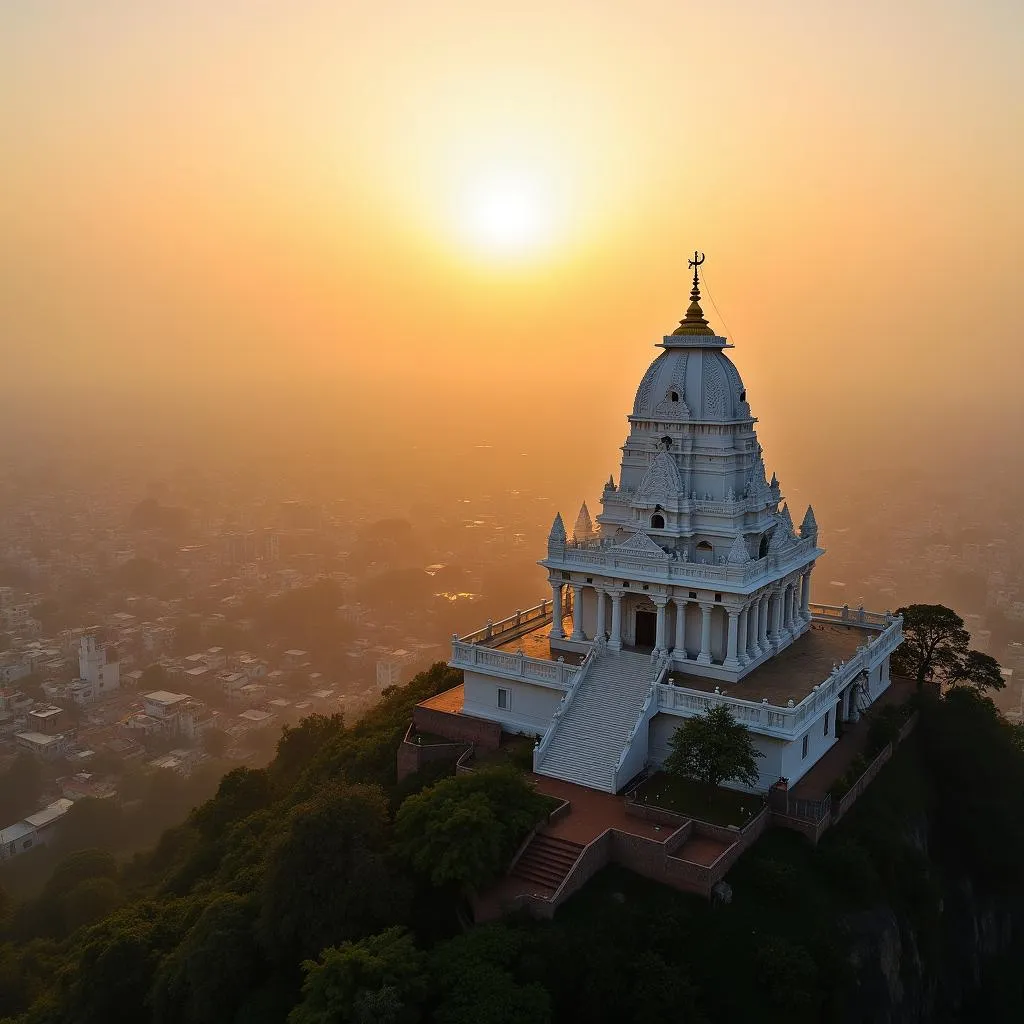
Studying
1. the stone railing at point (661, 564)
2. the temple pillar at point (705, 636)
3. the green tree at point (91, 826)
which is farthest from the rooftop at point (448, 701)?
the green tree at point (91, 826)

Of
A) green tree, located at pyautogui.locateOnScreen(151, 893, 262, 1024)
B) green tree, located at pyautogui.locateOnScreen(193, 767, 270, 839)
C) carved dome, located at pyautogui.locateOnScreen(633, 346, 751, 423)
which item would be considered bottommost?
green tree, located at pyautogui.locateOnScreen(193, 767, 270, 839)

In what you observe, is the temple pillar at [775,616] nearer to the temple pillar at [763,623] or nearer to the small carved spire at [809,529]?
the temple pillar at [763,623]

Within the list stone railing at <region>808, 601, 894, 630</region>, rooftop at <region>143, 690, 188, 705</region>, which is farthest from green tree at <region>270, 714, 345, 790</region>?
rooftop at <region>143, 690, 188, 705</region>

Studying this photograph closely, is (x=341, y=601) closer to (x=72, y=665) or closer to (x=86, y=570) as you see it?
(x=72, y=665)

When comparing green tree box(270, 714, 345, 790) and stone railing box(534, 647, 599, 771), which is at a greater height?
stone railing box(534, 647, 599, 771)

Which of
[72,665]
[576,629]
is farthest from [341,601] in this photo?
[576,629]

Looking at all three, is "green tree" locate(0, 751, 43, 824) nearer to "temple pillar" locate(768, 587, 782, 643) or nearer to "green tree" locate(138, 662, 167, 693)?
"green tree" locate(138, 662, 167, 693)
